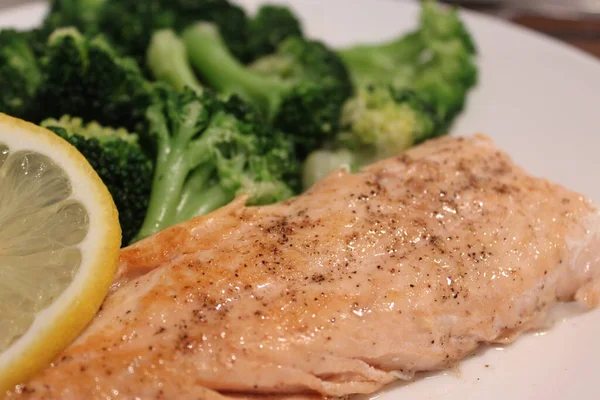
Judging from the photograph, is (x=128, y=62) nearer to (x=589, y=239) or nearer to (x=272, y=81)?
(x=272, y=81)

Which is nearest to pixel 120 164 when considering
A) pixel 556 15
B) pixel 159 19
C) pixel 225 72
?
pixel 225 72

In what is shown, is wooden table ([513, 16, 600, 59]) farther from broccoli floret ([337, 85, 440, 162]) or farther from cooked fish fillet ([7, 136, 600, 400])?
cooked fish fillet ([7, 136, 600, 400])

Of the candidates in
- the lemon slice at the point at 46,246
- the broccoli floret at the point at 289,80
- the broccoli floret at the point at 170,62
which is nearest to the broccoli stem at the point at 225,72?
the broccoli floret at the point at 289,80

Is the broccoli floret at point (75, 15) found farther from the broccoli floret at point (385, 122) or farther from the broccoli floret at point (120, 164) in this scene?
the broccoli floret at point (385, 122)

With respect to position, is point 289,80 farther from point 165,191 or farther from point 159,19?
point 165,191

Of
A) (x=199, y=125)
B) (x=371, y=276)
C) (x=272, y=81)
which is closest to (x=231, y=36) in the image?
(x=272, y=81)

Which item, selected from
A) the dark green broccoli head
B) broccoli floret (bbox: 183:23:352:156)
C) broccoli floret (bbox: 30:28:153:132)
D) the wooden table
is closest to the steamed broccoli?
broccoli floret (bbox: 183:23:352:156)
